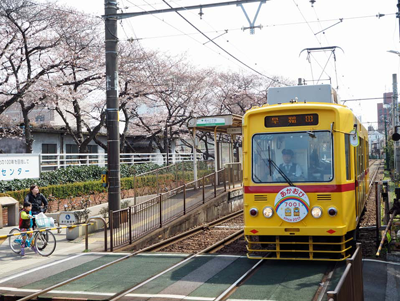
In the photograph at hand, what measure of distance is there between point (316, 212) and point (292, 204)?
47 centimetres

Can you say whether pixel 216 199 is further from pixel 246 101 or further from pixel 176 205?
pixel 246 101

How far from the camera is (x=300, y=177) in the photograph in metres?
9.38

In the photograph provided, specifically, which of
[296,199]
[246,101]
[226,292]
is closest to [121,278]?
[226,292]

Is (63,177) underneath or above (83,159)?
underneath

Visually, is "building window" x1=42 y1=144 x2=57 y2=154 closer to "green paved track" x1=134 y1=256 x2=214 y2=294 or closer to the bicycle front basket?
the bicycle front basket

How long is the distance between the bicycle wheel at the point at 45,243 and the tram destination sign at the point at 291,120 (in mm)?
5989

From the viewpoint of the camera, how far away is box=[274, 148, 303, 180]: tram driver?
941 centimetres

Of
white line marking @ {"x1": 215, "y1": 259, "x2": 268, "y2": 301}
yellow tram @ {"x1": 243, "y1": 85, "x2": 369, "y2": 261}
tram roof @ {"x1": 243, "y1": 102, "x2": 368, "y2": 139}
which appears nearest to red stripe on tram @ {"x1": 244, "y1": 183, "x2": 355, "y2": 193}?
yellow tram @ {"x1": 243, "y1": 85, "x2": 369, "y2": 261}

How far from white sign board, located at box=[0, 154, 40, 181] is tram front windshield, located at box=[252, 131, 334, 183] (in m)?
11.0

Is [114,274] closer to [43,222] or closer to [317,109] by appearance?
[43,222]

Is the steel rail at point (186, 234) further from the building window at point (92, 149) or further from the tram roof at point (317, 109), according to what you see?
the building window at point (92, 149)

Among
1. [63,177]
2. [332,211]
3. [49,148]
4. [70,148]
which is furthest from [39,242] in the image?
[70,148]

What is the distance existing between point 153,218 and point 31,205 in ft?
11.6

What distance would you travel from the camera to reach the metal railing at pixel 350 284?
166 inches
